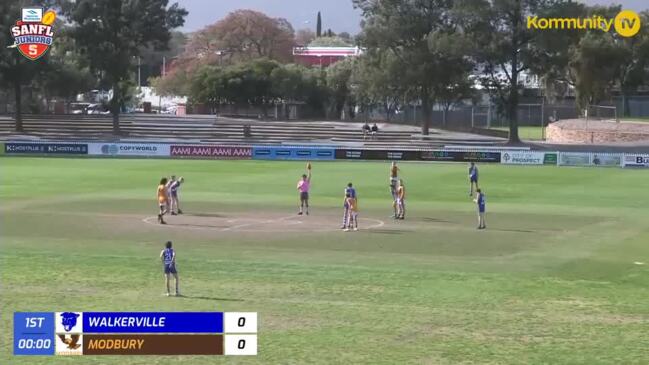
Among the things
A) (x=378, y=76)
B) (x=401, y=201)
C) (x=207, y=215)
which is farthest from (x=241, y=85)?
(x=401, y=201)

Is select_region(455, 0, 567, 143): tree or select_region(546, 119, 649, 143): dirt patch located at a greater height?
select_region(455, 0, 567, 143): tree

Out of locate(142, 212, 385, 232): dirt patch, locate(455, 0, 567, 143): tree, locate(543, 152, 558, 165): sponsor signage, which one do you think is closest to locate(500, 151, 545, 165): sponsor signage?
locate(543, 152, 558, 165): sponsor signage

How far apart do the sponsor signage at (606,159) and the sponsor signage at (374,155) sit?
1393 centimetres

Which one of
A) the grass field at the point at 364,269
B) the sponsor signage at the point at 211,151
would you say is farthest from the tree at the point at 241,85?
the grass field at the point at 364,269

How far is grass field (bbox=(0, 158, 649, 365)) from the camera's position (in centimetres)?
1869

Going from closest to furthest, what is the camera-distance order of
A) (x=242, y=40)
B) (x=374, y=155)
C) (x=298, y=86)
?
(x=374, y=155) < (x=298, y=86) < (x=242, y=40)

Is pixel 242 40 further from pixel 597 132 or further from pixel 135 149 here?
pixel 135 149

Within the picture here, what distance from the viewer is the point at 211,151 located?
7362 centimetres

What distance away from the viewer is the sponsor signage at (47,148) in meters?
74.6

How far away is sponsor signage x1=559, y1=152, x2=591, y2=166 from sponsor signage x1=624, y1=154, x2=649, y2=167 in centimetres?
271

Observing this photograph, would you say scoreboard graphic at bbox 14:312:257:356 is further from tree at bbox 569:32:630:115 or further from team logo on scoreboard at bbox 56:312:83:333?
tree at bbox 569:32:630:115

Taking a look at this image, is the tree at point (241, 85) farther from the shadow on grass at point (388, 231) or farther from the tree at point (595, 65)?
the shadow on grass at point (388, 231)

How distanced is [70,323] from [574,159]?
5696cm

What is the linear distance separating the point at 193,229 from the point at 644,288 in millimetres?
17493
